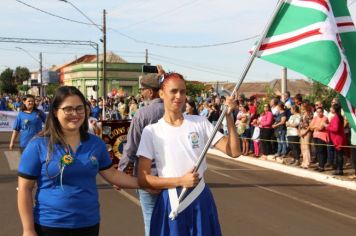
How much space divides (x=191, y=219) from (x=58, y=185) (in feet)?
3.03

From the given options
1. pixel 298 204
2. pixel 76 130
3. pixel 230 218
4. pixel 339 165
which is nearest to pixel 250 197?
pixel 298 204

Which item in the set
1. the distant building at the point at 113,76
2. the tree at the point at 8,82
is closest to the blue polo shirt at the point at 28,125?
the distant building at the point at 113,76

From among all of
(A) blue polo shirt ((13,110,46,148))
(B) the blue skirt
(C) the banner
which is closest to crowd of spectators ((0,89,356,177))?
(A) blue polo shirt ((13,110,46,148))

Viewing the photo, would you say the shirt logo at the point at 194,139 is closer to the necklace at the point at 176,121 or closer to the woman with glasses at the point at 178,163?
the woman with glasses at the point at 178,163

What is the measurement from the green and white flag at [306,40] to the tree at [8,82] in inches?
4799

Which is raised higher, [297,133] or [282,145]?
[297,133]

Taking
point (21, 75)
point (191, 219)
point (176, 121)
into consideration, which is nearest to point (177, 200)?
point (191, 219)

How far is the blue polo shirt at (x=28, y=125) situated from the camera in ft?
31.4

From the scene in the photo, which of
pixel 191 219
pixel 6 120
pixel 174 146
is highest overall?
pixel 174 146

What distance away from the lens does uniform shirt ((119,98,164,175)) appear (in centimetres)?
434

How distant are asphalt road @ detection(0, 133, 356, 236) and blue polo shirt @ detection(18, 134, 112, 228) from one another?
343 centimetres

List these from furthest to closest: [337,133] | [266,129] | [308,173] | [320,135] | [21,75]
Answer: [21,75] → [266,129] → [320,135] → [308,173] → [337,133]

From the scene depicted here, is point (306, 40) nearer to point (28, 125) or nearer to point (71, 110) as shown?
point (71, 110)

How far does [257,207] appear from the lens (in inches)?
338
